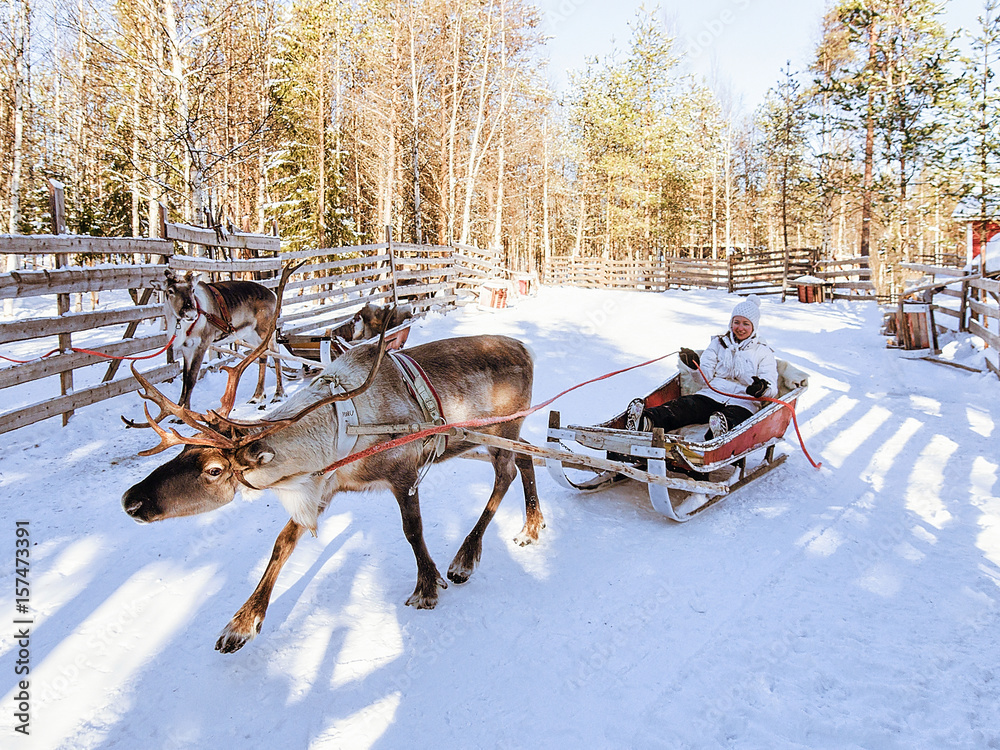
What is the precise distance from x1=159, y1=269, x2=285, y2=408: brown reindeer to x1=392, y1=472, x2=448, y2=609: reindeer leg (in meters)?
3.91

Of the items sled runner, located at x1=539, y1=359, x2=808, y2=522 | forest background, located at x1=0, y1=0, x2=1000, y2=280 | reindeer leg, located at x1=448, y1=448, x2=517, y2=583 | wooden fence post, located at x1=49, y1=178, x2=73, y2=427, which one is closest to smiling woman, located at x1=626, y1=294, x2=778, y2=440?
sled runner, located at x1=539, y1=359, x2=808, y2=522

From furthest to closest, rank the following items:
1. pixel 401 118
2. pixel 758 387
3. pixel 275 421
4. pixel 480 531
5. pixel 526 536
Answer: pixel 401 118 < pixel 758 387 < pixel 526 536 < pixel 480 531 < pixel 275 421

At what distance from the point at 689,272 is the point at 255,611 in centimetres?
2499

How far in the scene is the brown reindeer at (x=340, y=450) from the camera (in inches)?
98.7

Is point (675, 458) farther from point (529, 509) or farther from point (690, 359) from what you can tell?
point (690, 359)

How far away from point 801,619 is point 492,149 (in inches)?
975

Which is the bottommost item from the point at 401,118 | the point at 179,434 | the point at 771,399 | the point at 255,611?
the point at 255,611

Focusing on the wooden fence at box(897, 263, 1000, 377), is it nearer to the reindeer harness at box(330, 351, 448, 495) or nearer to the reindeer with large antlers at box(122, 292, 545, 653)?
the reindeer with large antlers at box(122, 292, 545, 653)

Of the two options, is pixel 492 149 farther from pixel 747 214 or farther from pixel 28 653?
pixel 28 653

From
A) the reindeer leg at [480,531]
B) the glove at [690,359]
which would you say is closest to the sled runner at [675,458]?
the reindeer leg at [480,531]

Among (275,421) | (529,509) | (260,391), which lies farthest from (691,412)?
(260,391)

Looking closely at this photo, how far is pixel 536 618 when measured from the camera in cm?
305

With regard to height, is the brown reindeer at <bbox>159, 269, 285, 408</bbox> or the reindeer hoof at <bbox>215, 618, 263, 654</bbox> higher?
the brown reindeer at <bbox>159, 269, 285, 408</bbox>

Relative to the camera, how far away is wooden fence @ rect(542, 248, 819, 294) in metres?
22.3
